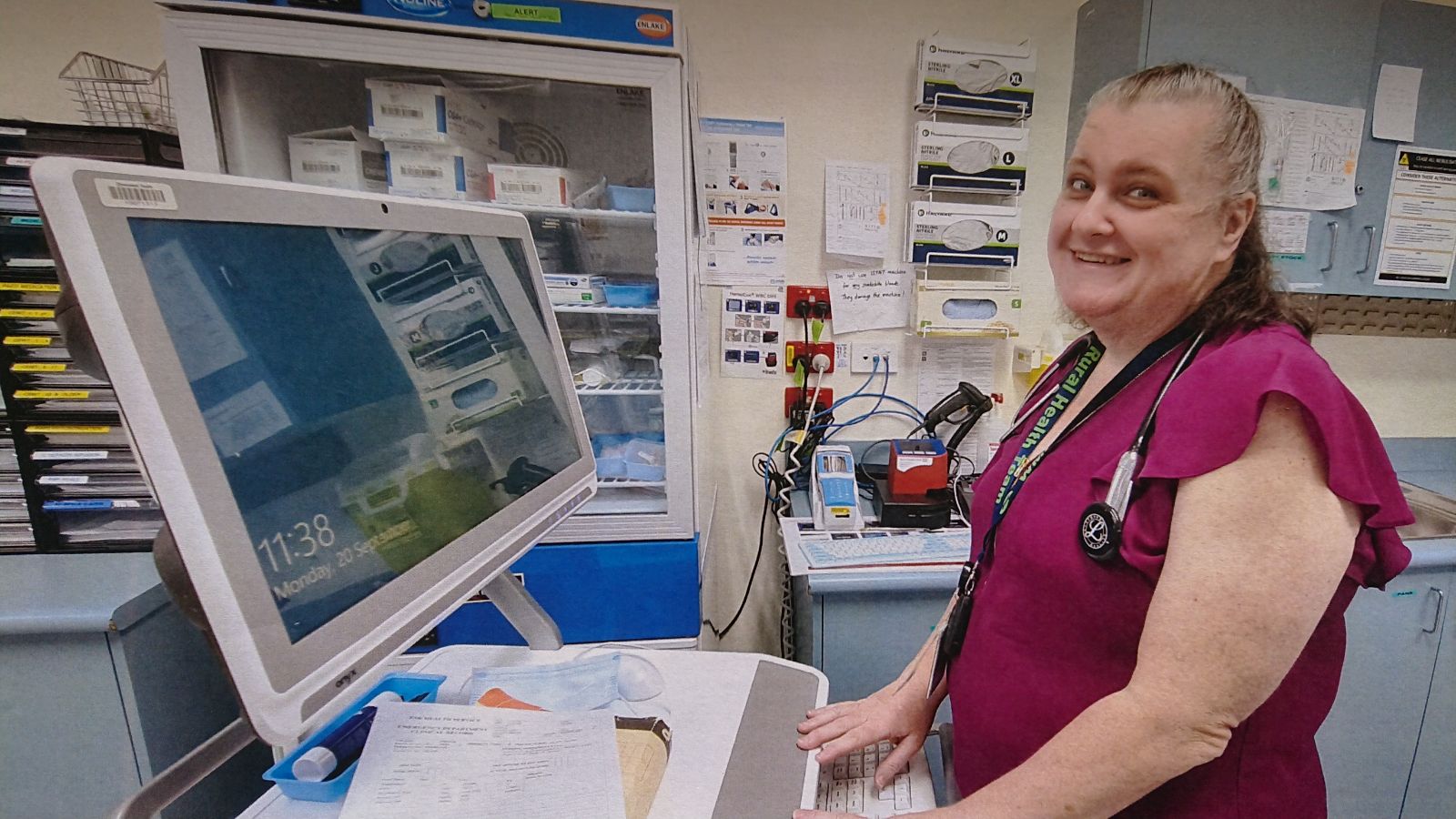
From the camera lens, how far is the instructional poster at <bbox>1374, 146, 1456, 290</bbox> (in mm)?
1666

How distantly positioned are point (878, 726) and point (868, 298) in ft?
4.44

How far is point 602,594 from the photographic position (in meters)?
1.40

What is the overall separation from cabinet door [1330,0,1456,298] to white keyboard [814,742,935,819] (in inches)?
77.2

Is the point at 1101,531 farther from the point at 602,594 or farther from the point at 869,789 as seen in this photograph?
the point at 602,594

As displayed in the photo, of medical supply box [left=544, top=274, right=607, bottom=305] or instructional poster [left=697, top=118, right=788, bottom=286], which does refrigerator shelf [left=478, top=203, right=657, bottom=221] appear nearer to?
medical supply box [left=544, top=274, right=607, bottom=305]

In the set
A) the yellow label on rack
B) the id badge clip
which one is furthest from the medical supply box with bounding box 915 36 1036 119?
the yellow label on rack

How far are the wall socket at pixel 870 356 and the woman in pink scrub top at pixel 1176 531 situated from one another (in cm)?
111

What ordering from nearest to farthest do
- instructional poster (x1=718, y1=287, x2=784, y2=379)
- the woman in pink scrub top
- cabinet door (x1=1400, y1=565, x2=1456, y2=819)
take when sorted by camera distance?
the woman in pink scrub top, cabinet door (x1=1400, y1=565, x2=1456, y2=819), instructional poster (x1=718, y1=287, x2=784, y2=379)

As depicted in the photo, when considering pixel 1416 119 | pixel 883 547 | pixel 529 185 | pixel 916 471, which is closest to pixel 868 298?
pixel 916 471

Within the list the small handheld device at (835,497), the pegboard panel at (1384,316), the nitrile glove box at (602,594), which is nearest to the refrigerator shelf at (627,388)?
the nitrile glove box at (602,594)

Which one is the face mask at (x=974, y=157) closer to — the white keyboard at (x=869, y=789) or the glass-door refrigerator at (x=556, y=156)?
the glass-door refrigerator at (x=556, y=156)

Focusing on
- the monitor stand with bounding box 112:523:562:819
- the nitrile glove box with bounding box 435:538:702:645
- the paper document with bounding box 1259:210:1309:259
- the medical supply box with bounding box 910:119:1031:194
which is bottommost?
the nitrile glove box with bounding box 435:538:702:645

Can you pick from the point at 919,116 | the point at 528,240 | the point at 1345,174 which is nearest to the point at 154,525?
the point at 528,240

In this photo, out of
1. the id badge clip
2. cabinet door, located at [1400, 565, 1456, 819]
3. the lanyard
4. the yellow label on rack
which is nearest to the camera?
the lanyard
